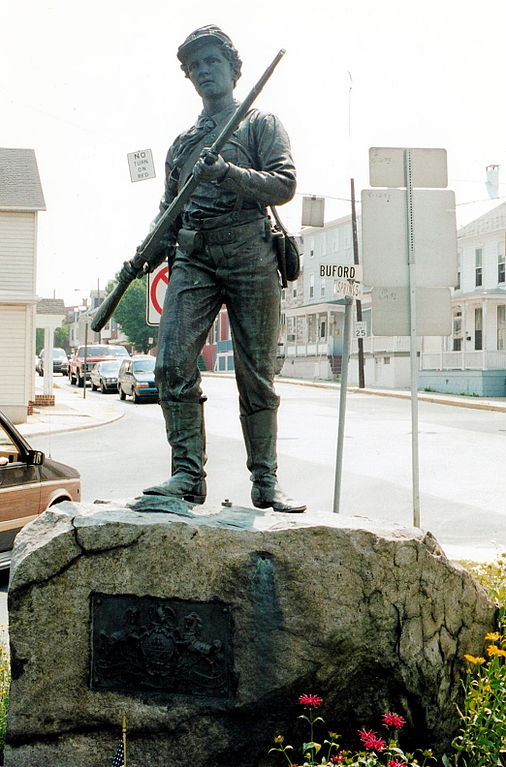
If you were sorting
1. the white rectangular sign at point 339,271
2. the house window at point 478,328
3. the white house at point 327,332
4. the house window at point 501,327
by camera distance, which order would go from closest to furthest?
1. the white rectangular sign at point 339,271
2. the house window at point 501,327
3. the house window at point 478,328
4. the white house at point 327,332

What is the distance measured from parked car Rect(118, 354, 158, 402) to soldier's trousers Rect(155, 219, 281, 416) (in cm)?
2498

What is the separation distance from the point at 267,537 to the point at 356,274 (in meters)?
6.27

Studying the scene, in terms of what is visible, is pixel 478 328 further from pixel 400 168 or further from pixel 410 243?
pixel 410 243

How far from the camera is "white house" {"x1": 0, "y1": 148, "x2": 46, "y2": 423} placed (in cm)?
2417

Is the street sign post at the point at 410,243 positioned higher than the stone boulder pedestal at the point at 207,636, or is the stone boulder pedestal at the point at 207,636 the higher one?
the street sign post at the point at 410,243

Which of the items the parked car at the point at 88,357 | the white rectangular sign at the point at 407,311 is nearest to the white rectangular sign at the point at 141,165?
the white rectangular sign at the point at 407,311

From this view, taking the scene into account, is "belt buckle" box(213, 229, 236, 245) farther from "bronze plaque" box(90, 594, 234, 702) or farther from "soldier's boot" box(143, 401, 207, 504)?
"bronze plaque" box(90, 594, 234, 702)

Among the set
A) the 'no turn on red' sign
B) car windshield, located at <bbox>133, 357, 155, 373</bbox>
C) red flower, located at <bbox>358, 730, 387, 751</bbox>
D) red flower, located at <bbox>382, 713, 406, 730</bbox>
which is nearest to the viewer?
red flower, located at <bbox>358, 730, 387, 751</bbox>

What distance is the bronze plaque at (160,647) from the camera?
135 inches

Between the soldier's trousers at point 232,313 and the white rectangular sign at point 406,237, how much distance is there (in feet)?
11.3

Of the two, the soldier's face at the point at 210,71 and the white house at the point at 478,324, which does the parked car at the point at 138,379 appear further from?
the soldier's face at the point at 210,71

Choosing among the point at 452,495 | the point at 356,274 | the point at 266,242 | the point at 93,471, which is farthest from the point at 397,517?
the point at 266,242

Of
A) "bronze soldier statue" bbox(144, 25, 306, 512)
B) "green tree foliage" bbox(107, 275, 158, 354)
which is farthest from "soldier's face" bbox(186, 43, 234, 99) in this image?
"green tree foliage" bbox(107, 275, 158, 354)

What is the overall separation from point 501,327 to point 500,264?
114 inches
